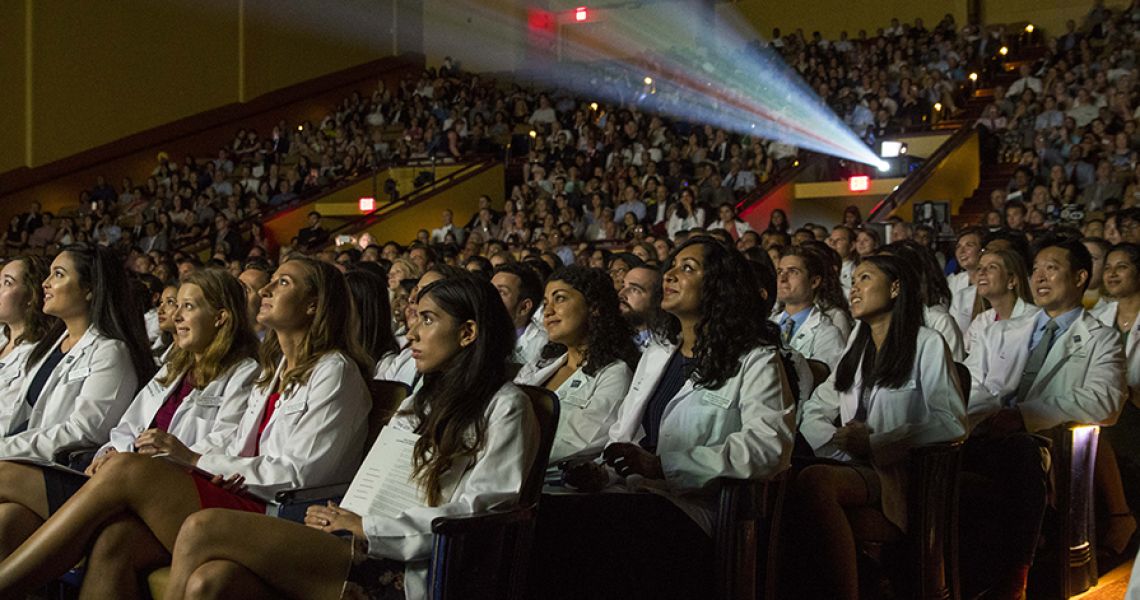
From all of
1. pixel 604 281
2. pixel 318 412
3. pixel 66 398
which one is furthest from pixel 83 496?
pixel 604 281

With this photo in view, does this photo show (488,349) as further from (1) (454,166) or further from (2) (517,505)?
(1) (454,166)

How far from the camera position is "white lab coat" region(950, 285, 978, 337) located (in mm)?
6109

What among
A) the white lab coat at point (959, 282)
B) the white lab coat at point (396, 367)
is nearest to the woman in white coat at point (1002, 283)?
the white lab coat at point (959, 282)

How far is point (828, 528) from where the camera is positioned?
315 centimetres

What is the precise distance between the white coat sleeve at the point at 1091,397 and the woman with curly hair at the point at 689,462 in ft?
4.02

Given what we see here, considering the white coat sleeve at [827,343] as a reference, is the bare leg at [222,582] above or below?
below

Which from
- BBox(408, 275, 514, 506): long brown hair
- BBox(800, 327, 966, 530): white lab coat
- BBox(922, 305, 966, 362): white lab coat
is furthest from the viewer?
BBox(922, 305, 966, 362): white lab coat

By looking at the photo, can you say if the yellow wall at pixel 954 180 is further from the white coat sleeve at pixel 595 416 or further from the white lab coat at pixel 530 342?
the white coat sleeve at pixel 595 416

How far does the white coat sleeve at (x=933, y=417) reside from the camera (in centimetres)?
337

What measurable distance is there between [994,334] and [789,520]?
1.78 meters

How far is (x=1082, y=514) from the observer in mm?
3863

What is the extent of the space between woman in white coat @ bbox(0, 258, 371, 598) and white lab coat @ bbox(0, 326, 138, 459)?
604mm

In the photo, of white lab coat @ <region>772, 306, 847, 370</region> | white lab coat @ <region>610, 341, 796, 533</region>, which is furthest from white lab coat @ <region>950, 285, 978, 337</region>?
white lab coat @ <region>610, 341, 796, 533</region>

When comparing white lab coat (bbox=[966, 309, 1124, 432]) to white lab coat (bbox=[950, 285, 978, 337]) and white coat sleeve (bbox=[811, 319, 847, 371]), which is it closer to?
white coat sleeve (bbox=[811, 319, 847, 371])
